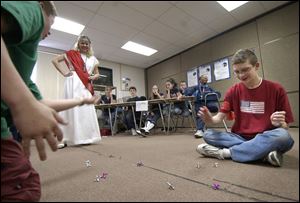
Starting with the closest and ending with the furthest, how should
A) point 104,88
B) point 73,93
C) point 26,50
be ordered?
1. point 26,50
2. point 73,93
3. point 104,88

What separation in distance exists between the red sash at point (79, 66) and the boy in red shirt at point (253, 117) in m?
0.93

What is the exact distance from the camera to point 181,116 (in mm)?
2375

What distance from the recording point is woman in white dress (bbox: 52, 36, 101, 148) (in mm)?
1249

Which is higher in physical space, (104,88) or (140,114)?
(104,88)

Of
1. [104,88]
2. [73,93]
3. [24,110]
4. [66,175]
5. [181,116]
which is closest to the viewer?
[24,110]

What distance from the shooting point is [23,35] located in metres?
0.24

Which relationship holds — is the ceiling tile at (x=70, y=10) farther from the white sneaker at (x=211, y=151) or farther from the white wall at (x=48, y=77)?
the white wall at (x=48, y=77)

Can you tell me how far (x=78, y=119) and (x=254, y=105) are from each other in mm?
1056

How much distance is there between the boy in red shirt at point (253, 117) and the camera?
0.60 metres

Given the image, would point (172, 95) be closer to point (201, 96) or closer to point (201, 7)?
point (201, 96)

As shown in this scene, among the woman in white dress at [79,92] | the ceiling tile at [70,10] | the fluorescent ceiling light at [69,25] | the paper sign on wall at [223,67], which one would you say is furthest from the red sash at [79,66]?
the paper sign on wall at [223,67]

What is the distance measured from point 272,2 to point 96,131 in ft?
4.11

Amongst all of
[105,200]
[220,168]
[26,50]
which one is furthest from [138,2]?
[220,168]

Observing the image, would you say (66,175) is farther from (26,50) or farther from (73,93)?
(73,93)
